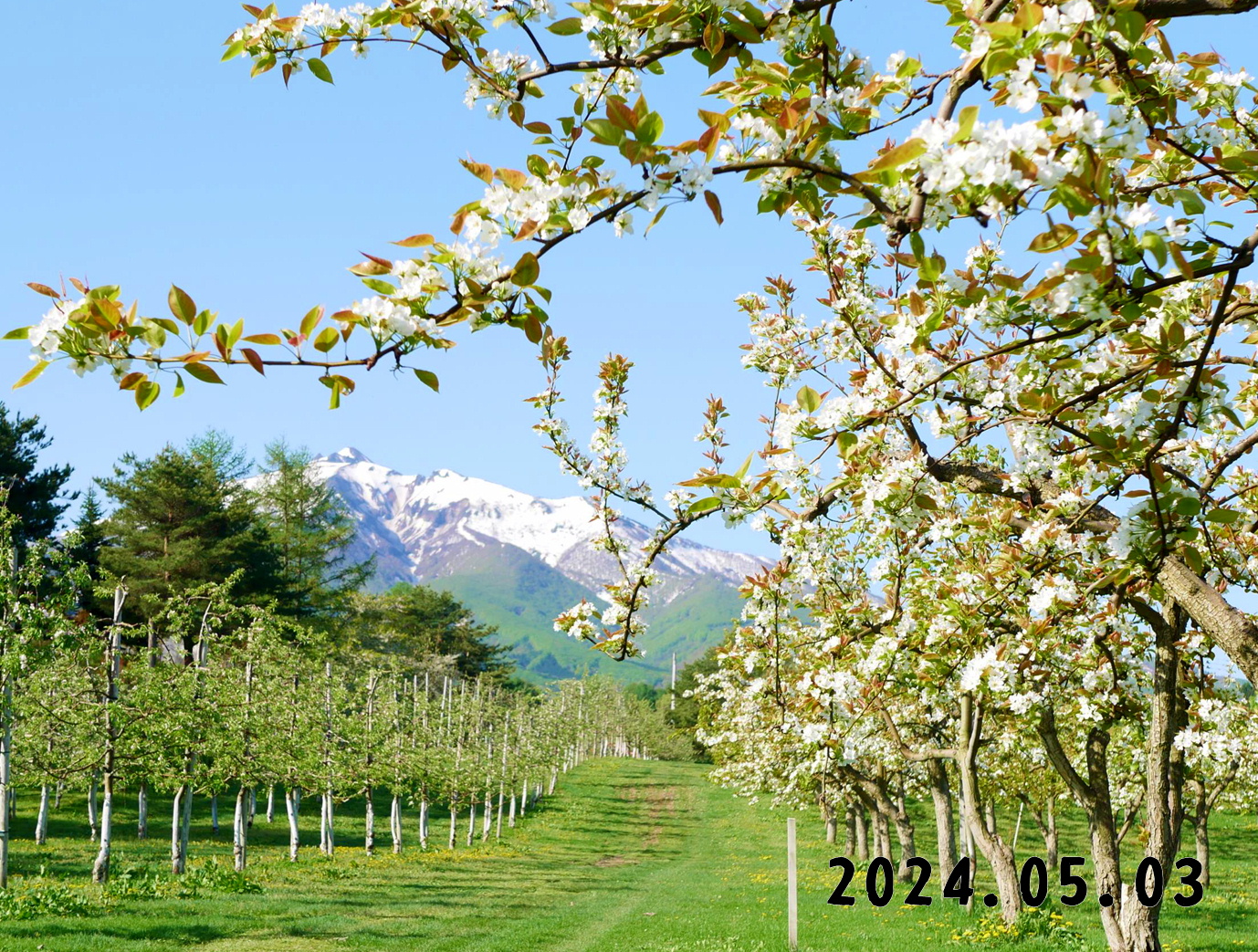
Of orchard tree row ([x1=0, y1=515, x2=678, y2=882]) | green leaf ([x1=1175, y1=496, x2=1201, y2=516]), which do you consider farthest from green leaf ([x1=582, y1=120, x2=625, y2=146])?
orchard tree row ([x1=0, y1=515, x2=678, y2=882])

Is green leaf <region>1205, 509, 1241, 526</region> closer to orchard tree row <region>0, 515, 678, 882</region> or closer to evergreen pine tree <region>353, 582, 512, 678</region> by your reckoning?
orchard tree row <region>0, 515, 678, 882</region>

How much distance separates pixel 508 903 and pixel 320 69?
1647 cm

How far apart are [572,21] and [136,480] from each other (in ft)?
116

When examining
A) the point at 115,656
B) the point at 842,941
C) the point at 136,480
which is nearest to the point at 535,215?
the point at 842,941

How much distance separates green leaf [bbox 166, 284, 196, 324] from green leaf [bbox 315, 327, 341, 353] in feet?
0.83

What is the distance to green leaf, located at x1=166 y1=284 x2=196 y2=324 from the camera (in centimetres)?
182

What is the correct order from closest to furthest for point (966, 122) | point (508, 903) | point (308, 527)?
point (966, 122) → point (508, 903) → point (308, 527)

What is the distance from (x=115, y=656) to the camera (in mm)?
14836

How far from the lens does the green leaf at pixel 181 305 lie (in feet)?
5.97

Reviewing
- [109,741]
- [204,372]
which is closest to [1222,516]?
[204,372]

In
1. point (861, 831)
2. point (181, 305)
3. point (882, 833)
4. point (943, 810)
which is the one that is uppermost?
point (181, 305)

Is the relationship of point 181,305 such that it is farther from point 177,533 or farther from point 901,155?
point 177,533

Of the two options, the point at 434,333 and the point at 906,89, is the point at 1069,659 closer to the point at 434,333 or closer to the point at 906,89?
the point at 906,89

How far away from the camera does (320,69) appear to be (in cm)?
256
